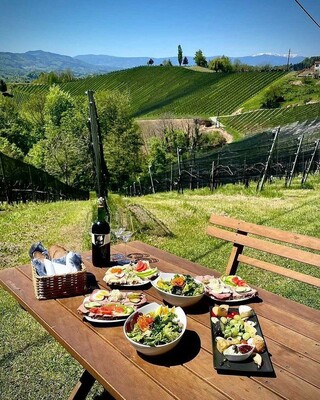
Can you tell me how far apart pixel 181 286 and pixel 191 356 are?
1.55 feet

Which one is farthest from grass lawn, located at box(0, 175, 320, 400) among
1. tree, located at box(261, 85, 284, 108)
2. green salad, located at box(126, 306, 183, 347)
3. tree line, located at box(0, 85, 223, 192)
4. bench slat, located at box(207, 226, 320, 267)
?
tree, located at box(261, 85, 284, 108)

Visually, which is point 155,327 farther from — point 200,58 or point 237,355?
point 200,58

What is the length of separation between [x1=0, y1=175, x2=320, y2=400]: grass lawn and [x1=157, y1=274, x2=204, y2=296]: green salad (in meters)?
1.29

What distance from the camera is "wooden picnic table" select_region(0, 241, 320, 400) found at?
4.56 feet

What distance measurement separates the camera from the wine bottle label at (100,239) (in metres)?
2.41

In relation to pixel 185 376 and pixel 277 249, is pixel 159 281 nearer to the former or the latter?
pixel 185 376

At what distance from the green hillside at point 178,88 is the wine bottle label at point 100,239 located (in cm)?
5738

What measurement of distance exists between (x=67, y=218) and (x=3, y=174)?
A: 287cm

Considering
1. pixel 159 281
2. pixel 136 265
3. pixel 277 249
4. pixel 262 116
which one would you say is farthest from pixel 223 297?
pixel 262 116

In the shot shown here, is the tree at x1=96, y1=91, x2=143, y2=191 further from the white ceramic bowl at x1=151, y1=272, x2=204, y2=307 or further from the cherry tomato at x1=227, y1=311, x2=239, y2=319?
the cherry tomato at x1=227, y1=311, x2=239, y2=319

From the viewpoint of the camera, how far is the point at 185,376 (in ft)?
4.78

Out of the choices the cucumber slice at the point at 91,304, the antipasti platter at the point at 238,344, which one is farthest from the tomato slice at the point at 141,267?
the antipasti platter at the point at 238,344

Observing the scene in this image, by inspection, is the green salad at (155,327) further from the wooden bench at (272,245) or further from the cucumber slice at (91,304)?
the wooden bench at (272,245)

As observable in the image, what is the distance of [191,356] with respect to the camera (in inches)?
62.3
